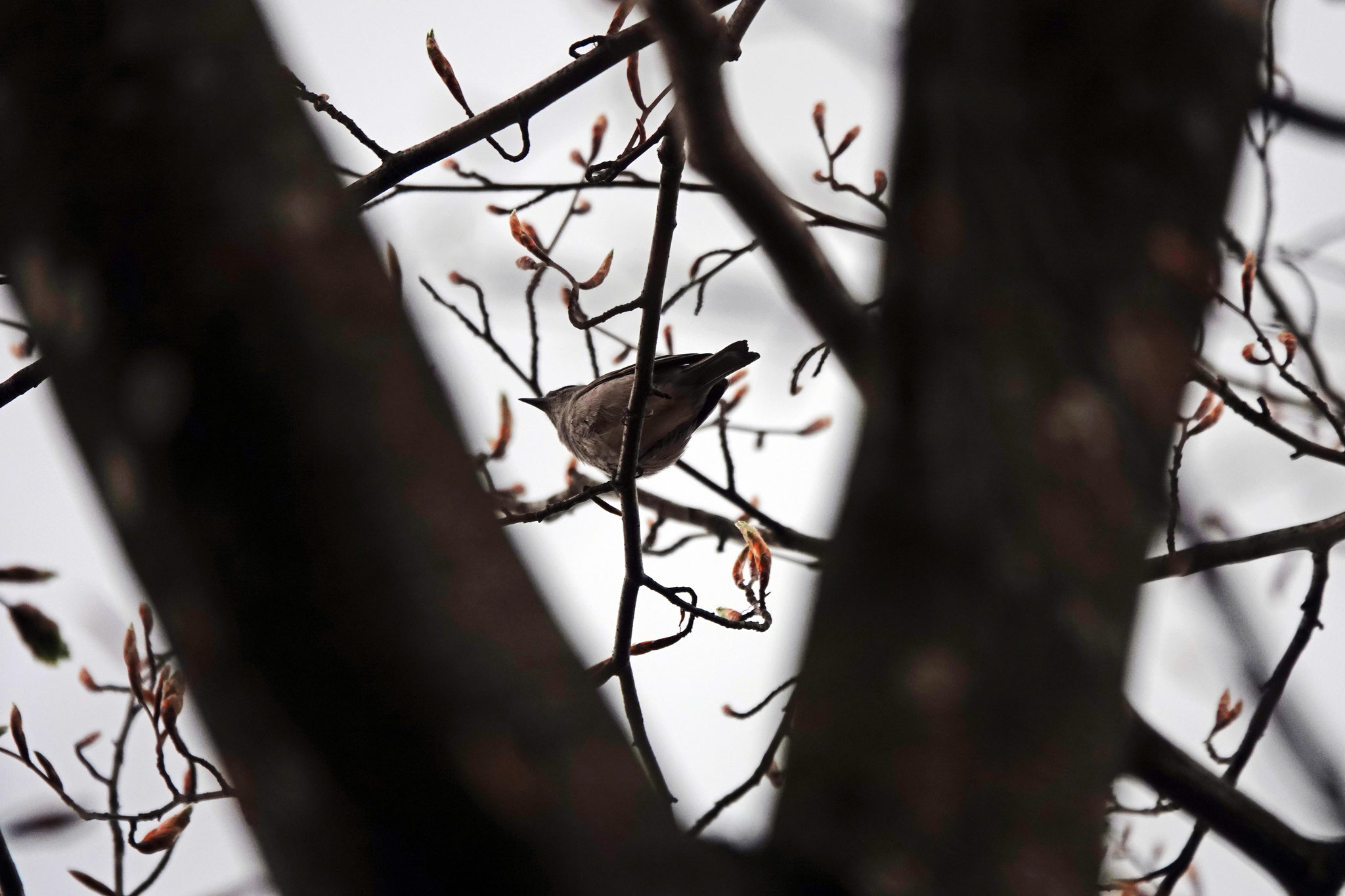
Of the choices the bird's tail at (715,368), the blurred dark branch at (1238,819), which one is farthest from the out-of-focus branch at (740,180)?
the bird's tail at (715,368)

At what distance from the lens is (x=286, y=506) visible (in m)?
1.03

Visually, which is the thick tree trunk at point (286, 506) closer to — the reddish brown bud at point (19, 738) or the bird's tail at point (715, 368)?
the reddish brown bud at point (19, 738)

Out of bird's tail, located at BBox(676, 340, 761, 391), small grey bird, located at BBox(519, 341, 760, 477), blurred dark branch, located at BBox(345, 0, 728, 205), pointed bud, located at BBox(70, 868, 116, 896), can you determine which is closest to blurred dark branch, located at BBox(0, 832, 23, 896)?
pointed bud, located at BBox(70, 868, 116, 896)

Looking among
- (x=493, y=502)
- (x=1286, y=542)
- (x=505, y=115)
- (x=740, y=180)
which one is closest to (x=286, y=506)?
(x=493, y=502)

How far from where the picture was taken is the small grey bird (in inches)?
209

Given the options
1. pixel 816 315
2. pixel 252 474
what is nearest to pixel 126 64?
pixel 252 474

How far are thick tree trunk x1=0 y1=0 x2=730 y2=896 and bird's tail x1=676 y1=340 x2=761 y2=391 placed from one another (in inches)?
166

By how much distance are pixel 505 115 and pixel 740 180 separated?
213 centimetres

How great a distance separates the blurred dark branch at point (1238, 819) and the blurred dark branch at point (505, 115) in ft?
8.23

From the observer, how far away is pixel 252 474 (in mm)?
1035

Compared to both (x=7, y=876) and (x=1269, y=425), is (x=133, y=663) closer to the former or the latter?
(x=7, y=876)

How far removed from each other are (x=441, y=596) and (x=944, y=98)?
0.77 m

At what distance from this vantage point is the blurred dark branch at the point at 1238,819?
1.47 meters

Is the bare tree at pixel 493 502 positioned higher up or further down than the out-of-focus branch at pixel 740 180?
further down
